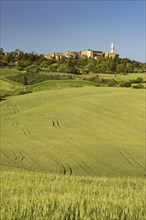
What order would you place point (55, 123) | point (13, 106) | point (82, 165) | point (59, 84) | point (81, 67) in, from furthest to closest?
point (81, 67)
point (59, 84)
point (13, 106)
point (55, 123)
point (82, 165)

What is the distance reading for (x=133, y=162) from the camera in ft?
62.3

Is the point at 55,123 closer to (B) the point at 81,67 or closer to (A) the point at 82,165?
(A) the point at 82,165

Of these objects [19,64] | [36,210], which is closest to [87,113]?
[36,210]

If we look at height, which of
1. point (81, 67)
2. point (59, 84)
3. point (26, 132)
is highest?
point (81, 67)

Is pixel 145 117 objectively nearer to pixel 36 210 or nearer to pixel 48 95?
pixel 48 95

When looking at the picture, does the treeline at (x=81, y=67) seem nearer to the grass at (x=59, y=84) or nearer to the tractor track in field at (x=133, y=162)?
the grass at (x=59, y=84)

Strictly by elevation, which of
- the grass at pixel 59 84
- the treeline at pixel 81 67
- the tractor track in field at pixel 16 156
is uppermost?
the treeline at pixel 81 67

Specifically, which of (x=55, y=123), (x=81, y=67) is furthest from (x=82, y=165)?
(x=81, y=67)

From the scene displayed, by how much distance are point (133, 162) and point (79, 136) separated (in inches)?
308

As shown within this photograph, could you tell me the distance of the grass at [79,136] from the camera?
17.5m

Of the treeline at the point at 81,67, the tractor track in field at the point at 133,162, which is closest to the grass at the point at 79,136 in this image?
the tractor track in field at the point at 133,162

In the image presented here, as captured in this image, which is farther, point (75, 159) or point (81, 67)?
point (81, 67)

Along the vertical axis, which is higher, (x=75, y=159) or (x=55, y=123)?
(x=75, y=159)

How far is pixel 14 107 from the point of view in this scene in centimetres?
4338
